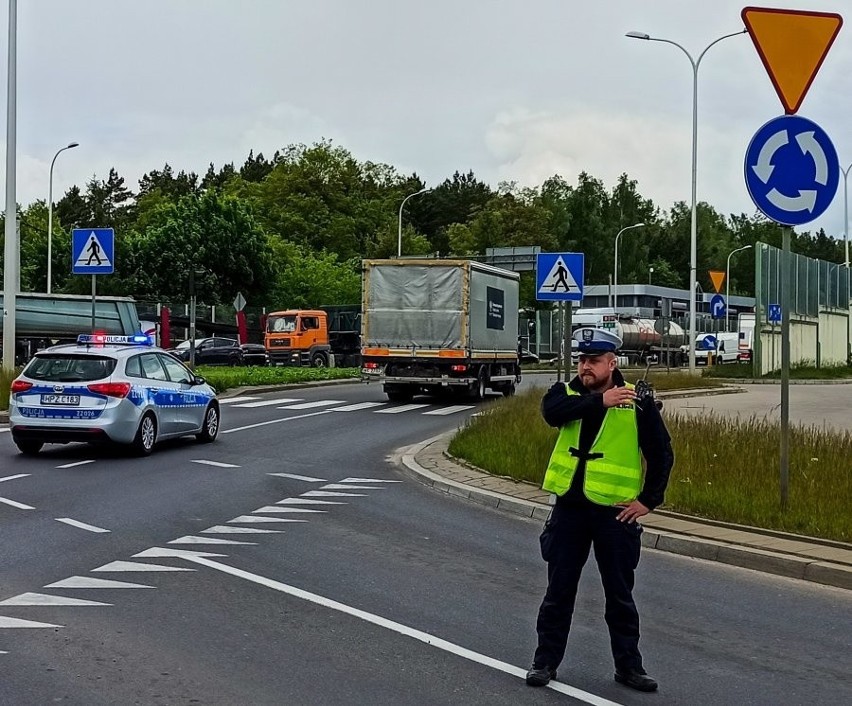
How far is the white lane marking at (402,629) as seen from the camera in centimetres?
575

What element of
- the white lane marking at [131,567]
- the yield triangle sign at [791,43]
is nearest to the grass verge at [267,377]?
the white lane marking at [131,567]

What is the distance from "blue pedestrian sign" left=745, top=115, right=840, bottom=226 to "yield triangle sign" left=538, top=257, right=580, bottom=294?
923cm

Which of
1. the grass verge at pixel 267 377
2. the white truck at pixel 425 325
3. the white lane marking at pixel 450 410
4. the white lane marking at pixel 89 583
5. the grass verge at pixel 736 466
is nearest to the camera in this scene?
the white lane marking at pixel 89 583

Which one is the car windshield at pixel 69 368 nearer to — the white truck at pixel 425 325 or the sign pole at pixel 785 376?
the sign pole at pixel 785 376

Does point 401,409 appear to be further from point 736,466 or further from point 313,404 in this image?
point 736,466

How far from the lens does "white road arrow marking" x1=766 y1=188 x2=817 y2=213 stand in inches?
386

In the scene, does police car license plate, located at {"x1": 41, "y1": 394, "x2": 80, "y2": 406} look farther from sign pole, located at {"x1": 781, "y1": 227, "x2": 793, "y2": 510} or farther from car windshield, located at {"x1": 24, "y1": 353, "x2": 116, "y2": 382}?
sign pole, located at {"x1": 781, "y1": 227, "x2": 793, "y2": 510}

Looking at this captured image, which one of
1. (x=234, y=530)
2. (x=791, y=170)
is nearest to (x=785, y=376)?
(x=791, y=170)

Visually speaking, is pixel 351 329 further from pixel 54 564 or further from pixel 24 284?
pixel 54 564

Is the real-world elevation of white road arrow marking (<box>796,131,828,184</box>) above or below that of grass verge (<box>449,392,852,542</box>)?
above

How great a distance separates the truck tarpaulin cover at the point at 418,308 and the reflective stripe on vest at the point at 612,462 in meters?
22.7

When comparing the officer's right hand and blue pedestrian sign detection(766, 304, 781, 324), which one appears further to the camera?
blue pedestrian sign detection(766, 304, 781, 324)

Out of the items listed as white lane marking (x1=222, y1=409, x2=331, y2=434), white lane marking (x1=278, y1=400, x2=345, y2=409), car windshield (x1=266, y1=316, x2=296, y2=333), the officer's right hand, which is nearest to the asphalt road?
the officer's right hand

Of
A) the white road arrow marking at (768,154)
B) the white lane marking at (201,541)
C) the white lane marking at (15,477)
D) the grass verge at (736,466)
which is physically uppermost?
the white road arrow marking at (768,154)
